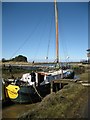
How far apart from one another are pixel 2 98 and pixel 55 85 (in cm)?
643

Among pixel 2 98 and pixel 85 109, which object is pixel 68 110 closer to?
pixel 85 109

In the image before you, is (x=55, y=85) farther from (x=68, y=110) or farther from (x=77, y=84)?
(x=68, y=110)

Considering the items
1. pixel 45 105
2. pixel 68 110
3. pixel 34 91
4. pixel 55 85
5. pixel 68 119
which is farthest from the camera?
pixel 55 85

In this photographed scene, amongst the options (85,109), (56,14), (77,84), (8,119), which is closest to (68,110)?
(85,109)

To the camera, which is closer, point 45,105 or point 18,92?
point 45,105

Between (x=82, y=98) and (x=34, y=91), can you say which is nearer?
(x=82, y=98)

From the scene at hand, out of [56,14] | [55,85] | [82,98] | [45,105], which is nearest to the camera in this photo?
[45,105]

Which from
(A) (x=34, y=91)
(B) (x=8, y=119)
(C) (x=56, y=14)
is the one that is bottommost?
(B) (x=8, y=119)

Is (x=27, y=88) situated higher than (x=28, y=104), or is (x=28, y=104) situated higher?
(x=27, y=88)

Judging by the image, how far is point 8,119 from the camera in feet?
54.1

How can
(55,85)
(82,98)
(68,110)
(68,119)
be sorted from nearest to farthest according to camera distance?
1. (68,119)
2. (68,110)
3. (82,98)
4. (55,85)

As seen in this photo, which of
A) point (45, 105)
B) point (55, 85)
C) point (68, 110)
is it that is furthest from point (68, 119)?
point (55, 85)

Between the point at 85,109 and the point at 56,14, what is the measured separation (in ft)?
71.9

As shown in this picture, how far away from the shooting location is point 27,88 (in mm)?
21953
